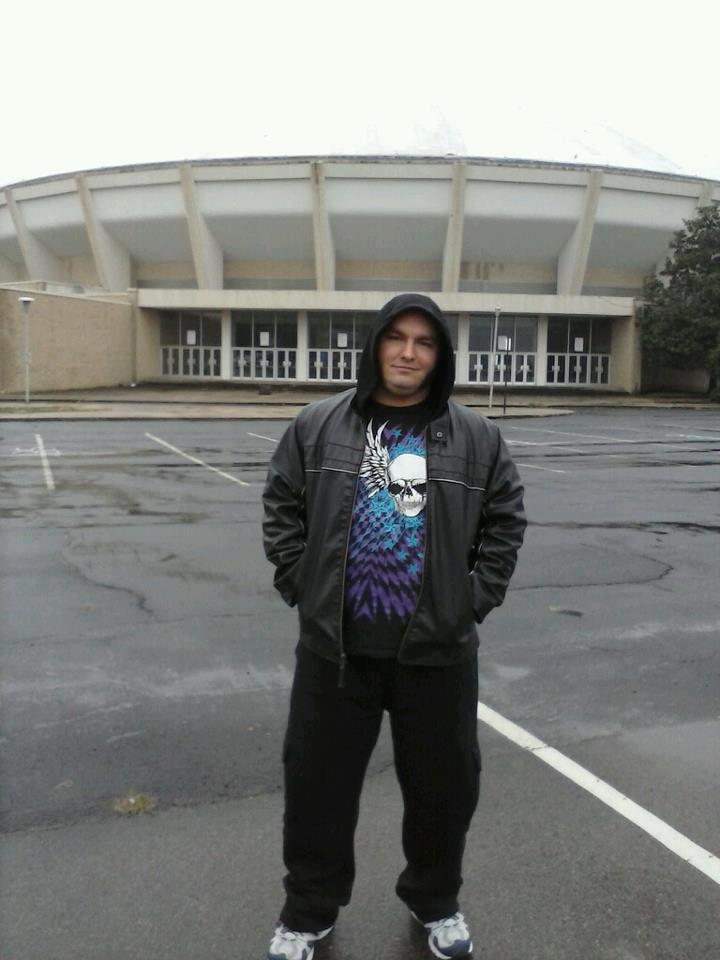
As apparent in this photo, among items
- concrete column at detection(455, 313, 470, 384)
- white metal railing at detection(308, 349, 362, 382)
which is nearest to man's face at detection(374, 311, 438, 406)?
concrete column at detection(455, 313, 470, 384)

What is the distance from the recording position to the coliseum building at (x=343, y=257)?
153 feet

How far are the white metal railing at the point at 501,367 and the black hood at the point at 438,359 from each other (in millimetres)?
47908

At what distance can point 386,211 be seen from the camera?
155 feet

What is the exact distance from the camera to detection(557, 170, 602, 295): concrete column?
47031 millimetres

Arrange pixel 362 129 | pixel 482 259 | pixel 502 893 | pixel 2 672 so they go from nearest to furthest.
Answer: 1. pixel 502 893
2. pixel 2 672
3. pixel 482 259
4. pixel 362 129

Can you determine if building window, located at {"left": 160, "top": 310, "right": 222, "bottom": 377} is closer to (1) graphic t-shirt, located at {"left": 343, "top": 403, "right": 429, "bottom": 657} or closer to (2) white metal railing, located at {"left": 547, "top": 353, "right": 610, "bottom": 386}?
(2) white metal railing, located at {"left": 547, "top": 353, "right": 610, "bottom": 386}

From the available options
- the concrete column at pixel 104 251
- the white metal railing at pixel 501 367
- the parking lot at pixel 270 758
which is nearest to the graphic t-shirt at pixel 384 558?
the parking lot at pixel 270 758

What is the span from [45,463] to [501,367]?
36.7m

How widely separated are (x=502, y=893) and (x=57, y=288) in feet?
160

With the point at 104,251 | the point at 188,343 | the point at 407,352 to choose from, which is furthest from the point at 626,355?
the point at 407,352

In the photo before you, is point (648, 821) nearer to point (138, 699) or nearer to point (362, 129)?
point (138, 699)

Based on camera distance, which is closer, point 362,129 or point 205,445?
point 205,445

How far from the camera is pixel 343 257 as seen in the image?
52.0 m

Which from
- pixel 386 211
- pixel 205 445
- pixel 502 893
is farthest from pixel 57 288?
pixel 502 893
